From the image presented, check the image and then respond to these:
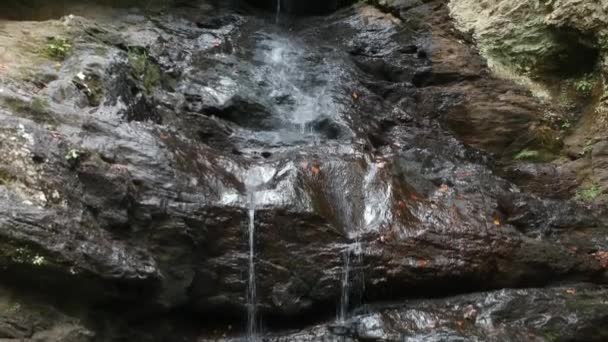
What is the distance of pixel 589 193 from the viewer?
7098 millimetres

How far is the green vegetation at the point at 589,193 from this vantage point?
23.0 feet

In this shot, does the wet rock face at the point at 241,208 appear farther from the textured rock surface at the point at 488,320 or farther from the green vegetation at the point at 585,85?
the green vegetation at the point at 585,85

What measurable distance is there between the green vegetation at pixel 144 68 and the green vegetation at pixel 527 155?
5.16 meters

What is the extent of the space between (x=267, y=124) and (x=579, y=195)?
13.8ft

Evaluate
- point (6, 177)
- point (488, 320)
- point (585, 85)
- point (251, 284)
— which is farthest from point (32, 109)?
point (585, 85)

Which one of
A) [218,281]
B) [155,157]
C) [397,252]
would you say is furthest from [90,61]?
[397,252]

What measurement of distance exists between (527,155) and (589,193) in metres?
1.08

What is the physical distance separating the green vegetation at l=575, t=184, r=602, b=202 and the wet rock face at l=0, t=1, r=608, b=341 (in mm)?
405

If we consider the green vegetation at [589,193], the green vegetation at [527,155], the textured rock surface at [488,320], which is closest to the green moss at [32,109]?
the textured rock surface at [488,320]

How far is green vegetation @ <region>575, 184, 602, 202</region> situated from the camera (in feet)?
23.0

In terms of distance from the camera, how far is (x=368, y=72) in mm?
9461

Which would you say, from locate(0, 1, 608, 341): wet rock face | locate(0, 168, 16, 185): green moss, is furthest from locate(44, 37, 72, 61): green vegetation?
locate(0, 168, 16, 185): green moss

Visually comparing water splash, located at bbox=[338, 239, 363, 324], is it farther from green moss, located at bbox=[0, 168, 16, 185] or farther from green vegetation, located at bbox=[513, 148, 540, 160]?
green vegetation, located at bbox=[513, 148, 540, 160]

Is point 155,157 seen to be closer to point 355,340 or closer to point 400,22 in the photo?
point 355,340
